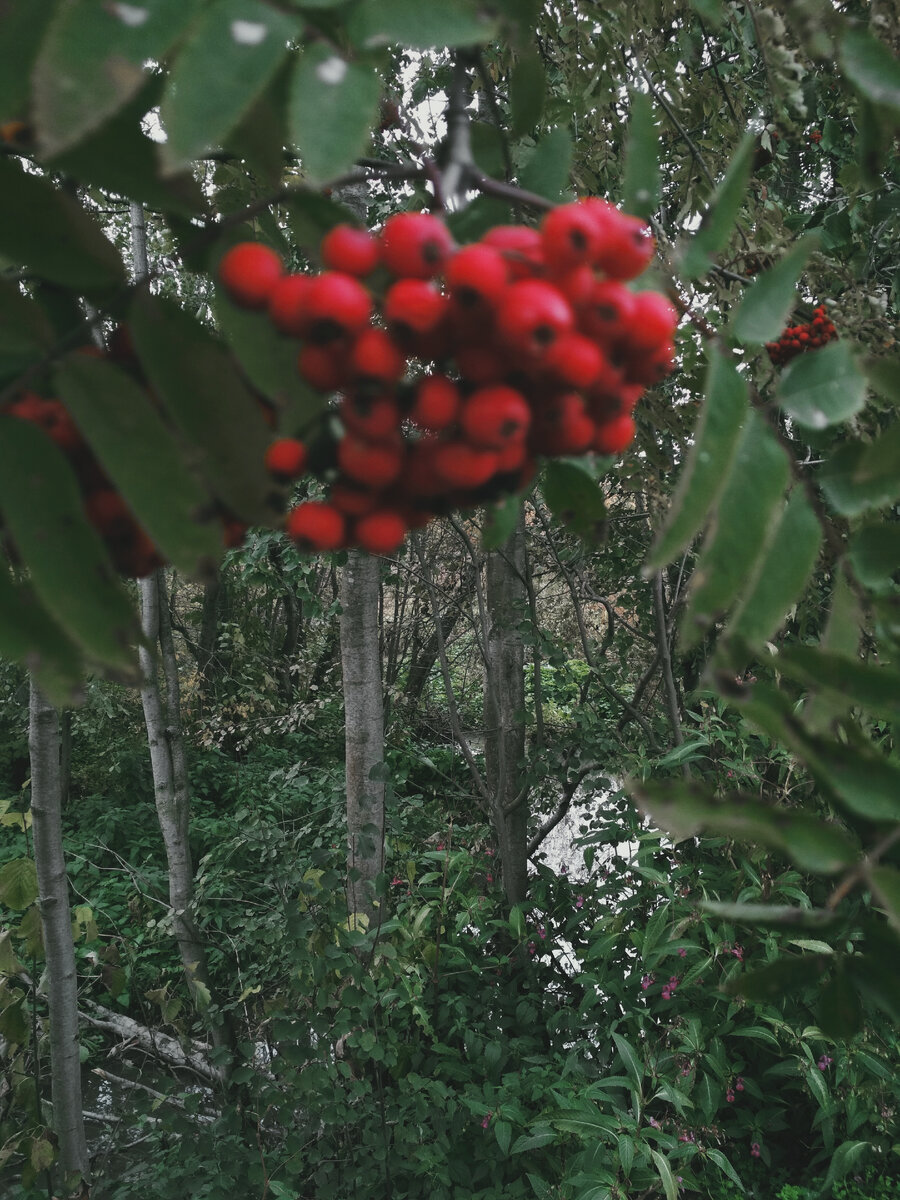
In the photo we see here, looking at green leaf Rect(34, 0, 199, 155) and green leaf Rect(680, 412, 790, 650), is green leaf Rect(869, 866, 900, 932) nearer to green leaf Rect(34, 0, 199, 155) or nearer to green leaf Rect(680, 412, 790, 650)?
green leaf Rect(680, 412, 790, 650)

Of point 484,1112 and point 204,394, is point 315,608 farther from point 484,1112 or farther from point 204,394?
point 204,394

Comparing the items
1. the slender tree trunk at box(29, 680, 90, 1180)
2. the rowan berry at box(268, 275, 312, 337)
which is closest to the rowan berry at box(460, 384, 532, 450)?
the rowan berry at box(268, 275, 312, 337)

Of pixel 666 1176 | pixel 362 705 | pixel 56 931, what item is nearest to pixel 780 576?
pixel 666 1176

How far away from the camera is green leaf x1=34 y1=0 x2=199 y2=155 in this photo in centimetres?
35

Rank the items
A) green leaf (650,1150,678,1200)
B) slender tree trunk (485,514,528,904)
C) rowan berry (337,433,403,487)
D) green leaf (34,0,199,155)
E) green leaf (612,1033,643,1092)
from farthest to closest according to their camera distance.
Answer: slender tree trunk (485,514,528,904), green leaf (612,1033,643,1092), green leaf (650,1150,678,1200), rowan berry (337,433,403,487), green leaf (34,0,199,155)

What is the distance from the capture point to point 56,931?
1812mm

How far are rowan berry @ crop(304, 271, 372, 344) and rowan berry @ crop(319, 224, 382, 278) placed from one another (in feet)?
0.09

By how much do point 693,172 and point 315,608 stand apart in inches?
84.3

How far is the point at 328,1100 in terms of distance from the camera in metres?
2.10

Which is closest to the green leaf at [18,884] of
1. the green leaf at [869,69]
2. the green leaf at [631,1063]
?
the green leaf at [631,1063]

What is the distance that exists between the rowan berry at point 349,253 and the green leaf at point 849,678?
36 centimetres

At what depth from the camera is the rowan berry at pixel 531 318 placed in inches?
16.2

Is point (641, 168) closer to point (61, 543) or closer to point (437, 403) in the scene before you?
point (437, 403)

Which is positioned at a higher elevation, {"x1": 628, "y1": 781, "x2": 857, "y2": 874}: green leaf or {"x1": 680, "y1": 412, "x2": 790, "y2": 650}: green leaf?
{"x1": 680, "y1": 412, "x2": 790, "y2": 650}: green leaf
